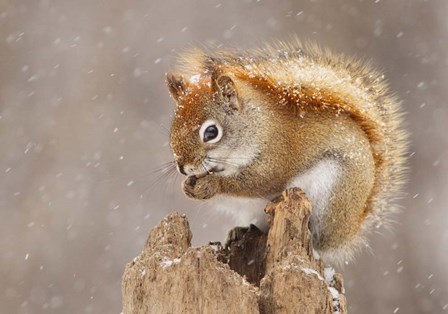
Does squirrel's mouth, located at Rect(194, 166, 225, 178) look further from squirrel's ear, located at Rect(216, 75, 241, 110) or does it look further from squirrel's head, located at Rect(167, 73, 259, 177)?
squirrel's ear, located at Rect(216, 75, 241, 110)

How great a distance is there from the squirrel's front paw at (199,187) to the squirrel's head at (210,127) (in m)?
0.02

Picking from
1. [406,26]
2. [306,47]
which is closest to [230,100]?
[306,47]

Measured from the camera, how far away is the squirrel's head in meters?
3.05

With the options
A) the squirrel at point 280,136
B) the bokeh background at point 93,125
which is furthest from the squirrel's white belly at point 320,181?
the bokeh background at point 93,125

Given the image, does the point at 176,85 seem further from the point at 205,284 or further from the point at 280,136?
the point at 205,284

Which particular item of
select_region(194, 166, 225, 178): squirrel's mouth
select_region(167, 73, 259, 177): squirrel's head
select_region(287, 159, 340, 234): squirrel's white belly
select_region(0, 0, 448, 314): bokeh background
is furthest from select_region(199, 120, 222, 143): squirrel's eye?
select_region(0, 0, 448, 314): bokeh background

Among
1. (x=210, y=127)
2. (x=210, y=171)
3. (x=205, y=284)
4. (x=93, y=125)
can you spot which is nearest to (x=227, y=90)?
(x=210, y=127)

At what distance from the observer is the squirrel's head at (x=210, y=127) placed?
3055mm

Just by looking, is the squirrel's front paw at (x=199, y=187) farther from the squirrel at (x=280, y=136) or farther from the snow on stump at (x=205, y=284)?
the snow on stump at (x=205, y=284)

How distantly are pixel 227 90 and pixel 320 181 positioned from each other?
434 mm

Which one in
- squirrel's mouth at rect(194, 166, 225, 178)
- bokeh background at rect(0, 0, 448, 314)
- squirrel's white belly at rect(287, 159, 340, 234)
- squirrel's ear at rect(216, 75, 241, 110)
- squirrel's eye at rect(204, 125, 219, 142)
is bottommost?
bokeh background at rect(0, 0, 448, 314)

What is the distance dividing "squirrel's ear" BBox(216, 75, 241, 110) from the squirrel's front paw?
0.84 feet

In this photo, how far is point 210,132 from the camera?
3102 mm

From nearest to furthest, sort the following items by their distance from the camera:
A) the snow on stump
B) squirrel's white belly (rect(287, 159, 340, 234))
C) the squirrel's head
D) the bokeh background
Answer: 1. the snow on stump
2. the squirrel's head
3. squirrel's white belly (rect(287, 159, 340, 234))
4. the bokeh background
